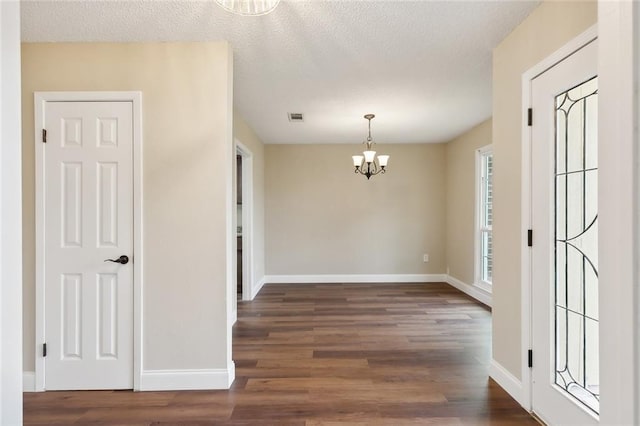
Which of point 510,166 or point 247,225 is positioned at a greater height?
point 510,166

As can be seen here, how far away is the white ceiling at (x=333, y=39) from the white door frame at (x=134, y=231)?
1.30 feet

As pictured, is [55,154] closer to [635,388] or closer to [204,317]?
[204,317]

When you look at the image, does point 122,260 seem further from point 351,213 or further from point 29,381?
point 351,213

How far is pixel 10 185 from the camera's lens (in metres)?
0.85

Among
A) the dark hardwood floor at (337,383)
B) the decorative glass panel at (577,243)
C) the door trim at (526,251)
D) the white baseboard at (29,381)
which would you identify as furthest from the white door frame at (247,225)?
the decorative glass panel at (577,243)

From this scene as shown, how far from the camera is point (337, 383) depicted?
2412mm

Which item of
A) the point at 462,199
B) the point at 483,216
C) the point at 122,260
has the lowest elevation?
the point at 122,260

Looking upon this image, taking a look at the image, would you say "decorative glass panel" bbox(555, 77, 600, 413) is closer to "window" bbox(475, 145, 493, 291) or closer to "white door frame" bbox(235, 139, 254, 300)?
"window" bbox(475, 145, 493, 291)

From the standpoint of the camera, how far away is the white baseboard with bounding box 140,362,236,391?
232 cm

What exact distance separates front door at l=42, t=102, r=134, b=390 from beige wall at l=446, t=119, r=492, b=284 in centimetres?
422

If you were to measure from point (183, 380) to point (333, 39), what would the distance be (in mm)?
2593

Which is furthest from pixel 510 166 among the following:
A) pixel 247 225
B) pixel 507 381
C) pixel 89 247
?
pixel 247 225

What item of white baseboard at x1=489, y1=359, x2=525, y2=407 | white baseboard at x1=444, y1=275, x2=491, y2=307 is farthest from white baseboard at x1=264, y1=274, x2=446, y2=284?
white baseboard at x1=489, y1=359, x2=525, y2=407

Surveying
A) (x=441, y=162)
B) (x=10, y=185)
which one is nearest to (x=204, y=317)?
(x=10, y=185)
